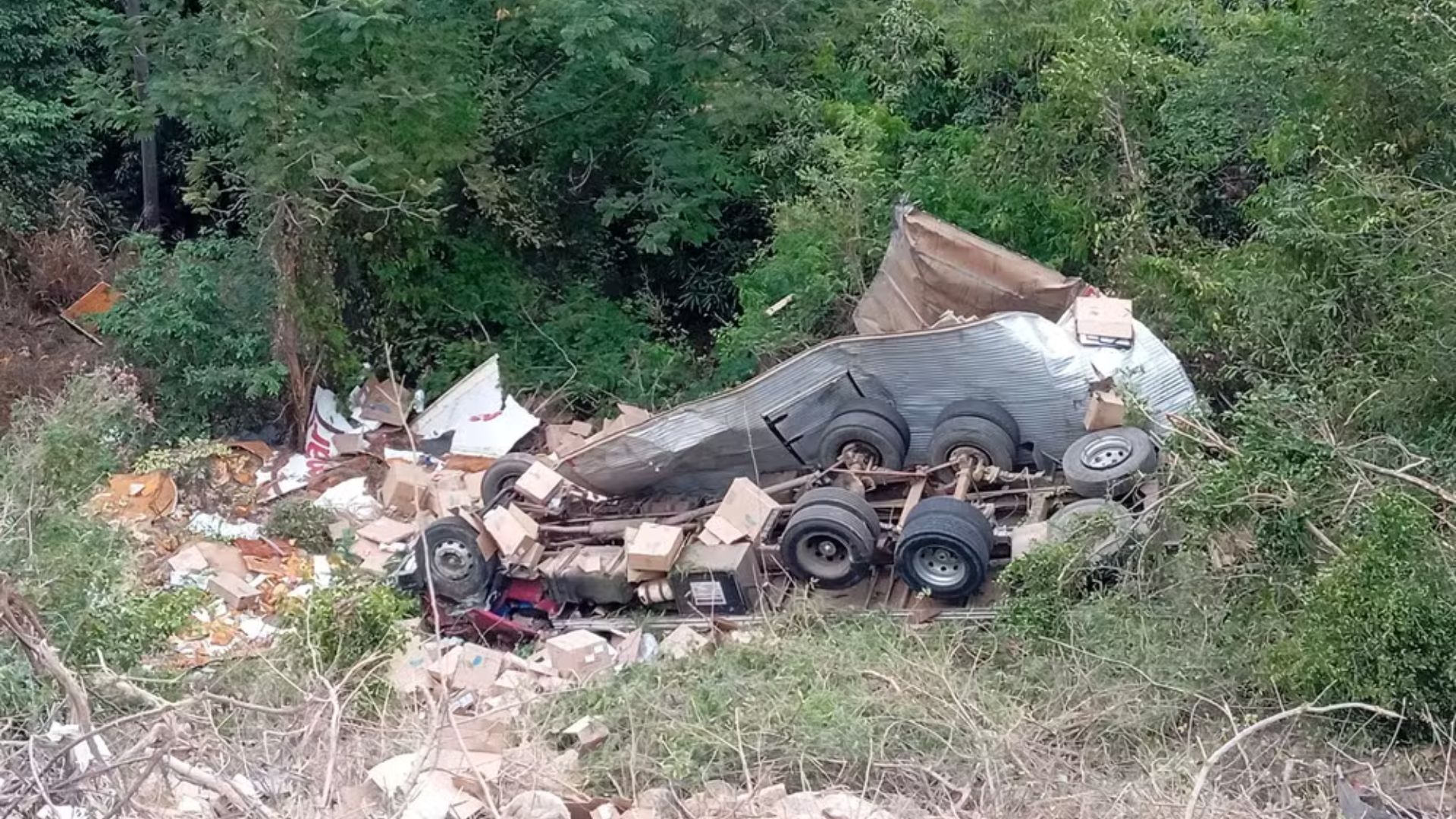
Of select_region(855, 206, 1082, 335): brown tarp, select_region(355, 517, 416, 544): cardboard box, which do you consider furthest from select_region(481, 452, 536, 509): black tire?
select_region(855, 206, 1082, 335): brown tarp

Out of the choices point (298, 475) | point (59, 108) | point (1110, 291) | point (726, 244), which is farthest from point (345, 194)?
point (1110, 291)

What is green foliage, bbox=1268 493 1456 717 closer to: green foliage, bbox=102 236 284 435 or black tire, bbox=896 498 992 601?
black tire, bbox=896 498 992 601

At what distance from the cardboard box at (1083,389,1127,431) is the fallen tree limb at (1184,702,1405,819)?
7.18 ft

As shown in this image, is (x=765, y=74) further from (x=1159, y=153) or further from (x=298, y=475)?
(x=298, y=475)

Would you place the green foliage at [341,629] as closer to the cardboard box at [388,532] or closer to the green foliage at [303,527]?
the cardboard box at [388,532]

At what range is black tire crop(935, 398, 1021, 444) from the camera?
25.8ft

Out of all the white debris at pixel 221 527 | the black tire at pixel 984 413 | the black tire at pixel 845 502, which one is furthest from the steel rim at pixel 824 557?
the white debris at pixel 221 527

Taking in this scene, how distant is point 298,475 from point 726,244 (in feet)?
13.2

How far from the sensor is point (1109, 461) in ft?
23.6

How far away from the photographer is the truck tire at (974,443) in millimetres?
7770

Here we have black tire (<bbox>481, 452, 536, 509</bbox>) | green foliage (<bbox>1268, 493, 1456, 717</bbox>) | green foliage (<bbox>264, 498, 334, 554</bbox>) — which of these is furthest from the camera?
green foliage (<bbox>264, 498, 334, 554</bbox>)

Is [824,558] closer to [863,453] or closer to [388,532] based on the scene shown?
[863,453]

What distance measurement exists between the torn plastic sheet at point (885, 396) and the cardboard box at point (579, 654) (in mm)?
1196

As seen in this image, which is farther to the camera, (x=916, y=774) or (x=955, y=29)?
(x=955, y=29)
